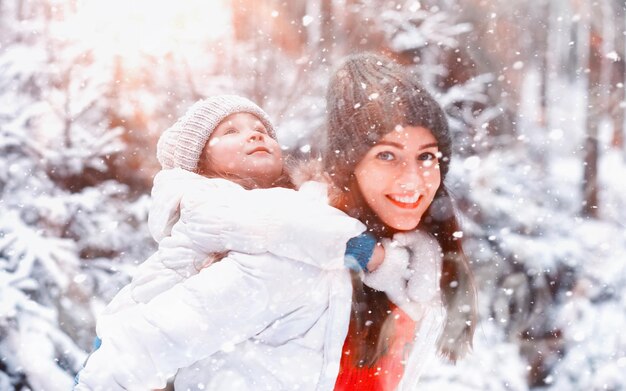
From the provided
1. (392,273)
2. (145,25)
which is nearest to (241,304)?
(392,273)

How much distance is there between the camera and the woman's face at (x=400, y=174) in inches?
45.3

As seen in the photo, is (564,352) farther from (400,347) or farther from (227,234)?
(227,234)

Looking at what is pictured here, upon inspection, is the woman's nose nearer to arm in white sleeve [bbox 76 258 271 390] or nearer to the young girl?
the young girl

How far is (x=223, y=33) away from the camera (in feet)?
13.0

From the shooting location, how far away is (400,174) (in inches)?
45.7

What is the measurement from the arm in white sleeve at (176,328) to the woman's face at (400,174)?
0.28 metres

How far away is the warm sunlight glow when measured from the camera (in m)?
4.00

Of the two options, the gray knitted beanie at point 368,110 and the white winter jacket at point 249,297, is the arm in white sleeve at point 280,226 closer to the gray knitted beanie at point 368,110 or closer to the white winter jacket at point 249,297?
the white winter jacket at point 249,297

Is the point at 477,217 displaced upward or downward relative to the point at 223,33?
downward

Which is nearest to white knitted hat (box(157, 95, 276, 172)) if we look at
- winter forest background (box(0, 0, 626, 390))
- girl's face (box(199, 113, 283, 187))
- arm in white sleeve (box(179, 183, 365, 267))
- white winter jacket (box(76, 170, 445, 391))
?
girl's face (box(199, 113, 283, 187))

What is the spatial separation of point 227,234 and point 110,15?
346cm

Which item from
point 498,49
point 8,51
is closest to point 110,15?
point 8,51

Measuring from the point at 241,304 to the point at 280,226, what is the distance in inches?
6.0

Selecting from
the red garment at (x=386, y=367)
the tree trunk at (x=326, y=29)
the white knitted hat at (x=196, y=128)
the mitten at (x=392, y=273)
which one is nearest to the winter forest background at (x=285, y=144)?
the tree trunk at (x=326, y=29)
